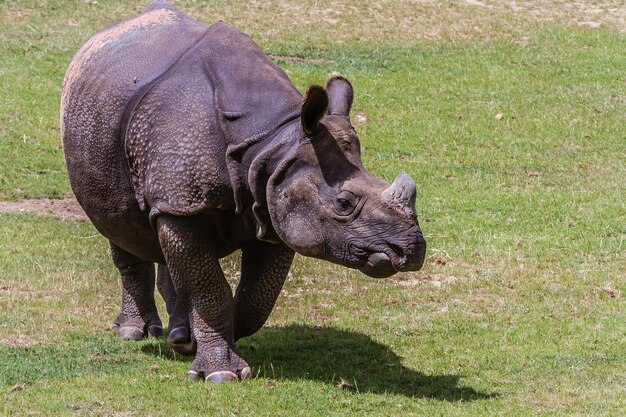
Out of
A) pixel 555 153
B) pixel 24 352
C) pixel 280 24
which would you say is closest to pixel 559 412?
pixel 24 352

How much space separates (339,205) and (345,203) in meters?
0.04

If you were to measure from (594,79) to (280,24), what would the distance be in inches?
215

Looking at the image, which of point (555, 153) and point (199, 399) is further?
point (555, 153)

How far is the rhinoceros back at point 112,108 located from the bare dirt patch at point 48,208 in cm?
506

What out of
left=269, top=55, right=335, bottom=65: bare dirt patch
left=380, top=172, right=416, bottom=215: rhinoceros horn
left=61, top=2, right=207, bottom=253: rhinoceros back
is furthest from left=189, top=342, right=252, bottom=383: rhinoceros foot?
left=269, top=55, right=335, bottom=65: bare dirt patch

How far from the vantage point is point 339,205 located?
8641 millimetres

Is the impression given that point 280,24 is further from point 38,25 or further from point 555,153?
point 555,153

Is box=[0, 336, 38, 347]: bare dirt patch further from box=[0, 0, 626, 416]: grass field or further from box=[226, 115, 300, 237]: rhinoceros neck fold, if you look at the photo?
box=[226, 115, 300, 237]: rhinoceros neck fold

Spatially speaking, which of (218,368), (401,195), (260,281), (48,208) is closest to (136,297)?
(260,281)

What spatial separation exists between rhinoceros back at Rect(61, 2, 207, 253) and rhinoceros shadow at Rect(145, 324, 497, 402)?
4.18 ft

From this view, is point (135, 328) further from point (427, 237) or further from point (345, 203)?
point (427, 237)

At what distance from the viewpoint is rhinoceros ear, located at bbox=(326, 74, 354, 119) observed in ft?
30.2

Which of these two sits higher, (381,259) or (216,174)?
(216,174)

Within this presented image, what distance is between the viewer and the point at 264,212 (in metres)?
9.05
